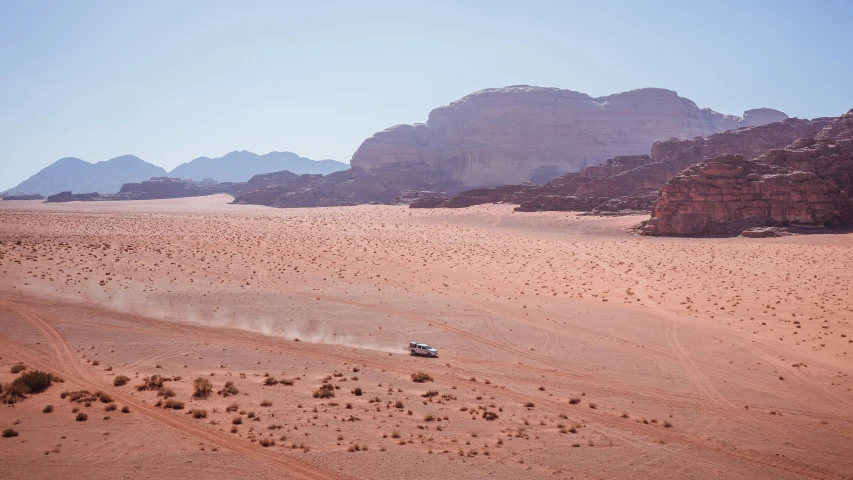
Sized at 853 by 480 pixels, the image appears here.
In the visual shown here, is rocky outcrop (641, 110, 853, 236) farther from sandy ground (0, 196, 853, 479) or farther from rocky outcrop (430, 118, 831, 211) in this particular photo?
rocky outcrop (430, 118, 831, 211)

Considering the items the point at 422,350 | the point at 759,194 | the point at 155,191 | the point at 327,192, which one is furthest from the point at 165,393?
the point at 155,191

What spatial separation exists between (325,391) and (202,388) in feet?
9.17

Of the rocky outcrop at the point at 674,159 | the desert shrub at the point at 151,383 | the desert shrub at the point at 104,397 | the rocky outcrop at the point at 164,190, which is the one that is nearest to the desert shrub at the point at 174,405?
the desert shrub at the point at 104,397

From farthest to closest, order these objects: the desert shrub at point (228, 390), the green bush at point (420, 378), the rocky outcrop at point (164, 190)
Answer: the rocky outcrop at point (164, 190) → the green bush at point (420, 378) → the desert shrub at point (228, 390)

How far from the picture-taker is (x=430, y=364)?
17.2m

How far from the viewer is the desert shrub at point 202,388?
44.8ft

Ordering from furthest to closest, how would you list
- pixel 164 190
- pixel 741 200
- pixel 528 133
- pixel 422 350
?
pixel 164 190
pixel 528 133
pixel 741 200
pixel 422 350

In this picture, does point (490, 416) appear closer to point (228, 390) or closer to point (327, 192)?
point (228, 390)

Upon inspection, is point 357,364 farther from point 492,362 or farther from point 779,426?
point 779,426

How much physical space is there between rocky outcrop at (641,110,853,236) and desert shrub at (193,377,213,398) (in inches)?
1932

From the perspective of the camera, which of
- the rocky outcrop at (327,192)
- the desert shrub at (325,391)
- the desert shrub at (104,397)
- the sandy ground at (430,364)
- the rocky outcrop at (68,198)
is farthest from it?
the rocky outcrop at (68,198)

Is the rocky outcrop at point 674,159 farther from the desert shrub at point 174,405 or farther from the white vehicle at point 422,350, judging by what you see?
the desert shrub at point 174,405

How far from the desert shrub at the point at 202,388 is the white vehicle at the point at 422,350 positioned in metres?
6.18

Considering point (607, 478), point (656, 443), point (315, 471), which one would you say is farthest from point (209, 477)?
point (656, 443)
